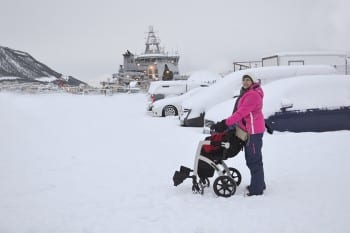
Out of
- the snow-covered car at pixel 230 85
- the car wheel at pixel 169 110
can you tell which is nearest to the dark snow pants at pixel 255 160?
the snow-covered car at pixel 230 85

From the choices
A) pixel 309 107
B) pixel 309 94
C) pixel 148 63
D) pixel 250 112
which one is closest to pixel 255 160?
pixel 250 112

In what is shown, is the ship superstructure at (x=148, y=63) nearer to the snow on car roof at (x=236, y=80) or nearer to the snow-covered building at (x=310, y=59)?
the snow-covered building at (x=310, y=59)

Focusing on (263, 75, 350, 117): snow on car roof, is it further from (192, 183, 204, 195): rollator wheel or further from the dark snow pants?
(192, 183, 204, 195): rollator wheel

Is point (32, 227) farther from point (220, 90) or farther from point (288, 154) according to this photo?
point (220, 90)

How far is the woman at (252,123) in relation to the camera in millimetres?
5598

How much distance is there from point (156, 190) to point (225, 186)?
1.07 meters

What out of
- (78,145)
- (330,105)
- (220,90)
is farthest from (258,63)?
(78,145)

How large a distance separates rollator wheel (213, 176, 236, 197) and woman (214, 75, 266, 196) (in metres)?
0.23

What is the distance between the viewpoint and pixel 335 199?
5.37 meters

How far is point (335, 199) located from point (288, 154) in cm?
290

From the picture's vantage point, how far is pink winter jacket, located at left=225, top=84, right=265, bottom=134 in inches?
220

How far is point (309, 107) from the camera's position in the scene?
397 inches

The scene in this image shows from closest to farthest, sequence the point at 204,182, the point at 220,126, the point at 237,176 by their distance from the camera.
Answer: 1. the point at 220,126
2. the point at 204,182
3. the point at 237,176

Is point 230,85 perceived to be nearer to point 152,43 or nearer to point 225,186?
point 225,186
